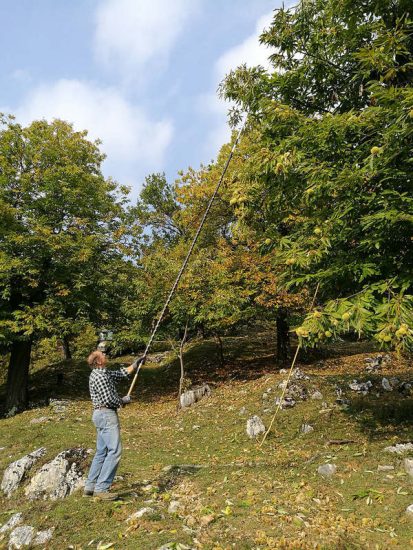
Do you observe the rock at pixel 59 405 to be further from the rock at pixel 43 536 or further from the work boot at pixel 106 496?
the rock at pixel 43 536

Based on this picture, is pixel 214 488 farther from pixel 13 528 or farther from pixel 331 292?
pixel 331 292

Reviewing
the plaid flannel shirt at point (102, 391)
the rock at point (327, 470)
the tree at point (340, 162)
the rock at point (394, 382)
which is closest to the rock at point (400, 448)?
the rock at point (327, 470)

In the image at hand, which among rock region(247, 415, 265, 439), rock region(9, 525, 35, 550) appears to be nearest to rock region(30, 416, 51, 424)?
rock region(247, 415, 265, 439)

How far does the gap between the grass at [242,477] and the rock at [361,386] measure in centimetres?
22

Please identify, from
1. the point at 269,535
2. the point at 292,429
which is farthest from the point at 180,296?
the point at 269,535

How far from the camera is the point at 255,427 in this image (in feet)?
34.6

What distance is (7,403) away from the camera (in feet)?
60.0

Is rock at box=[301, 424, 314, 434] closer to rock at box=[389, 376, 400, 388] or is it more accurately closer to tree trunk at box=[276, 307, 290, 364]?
rock at box=[389, 376, 400, 388]

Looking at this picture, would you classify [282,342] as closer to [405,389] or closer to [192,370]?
[192,370]

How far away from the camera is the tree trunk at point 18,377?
18.3 meters

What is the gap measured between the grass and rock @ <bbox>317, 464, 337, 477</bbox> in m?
0.09

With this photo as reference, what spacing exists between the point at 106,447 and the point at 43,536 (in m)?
1.45

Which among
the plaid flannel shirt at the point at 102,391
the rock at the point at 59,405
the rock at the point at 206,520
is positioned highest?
the plaid flannel shirt at the point at 102,391

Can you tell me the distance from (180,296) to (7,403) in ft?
31.9
